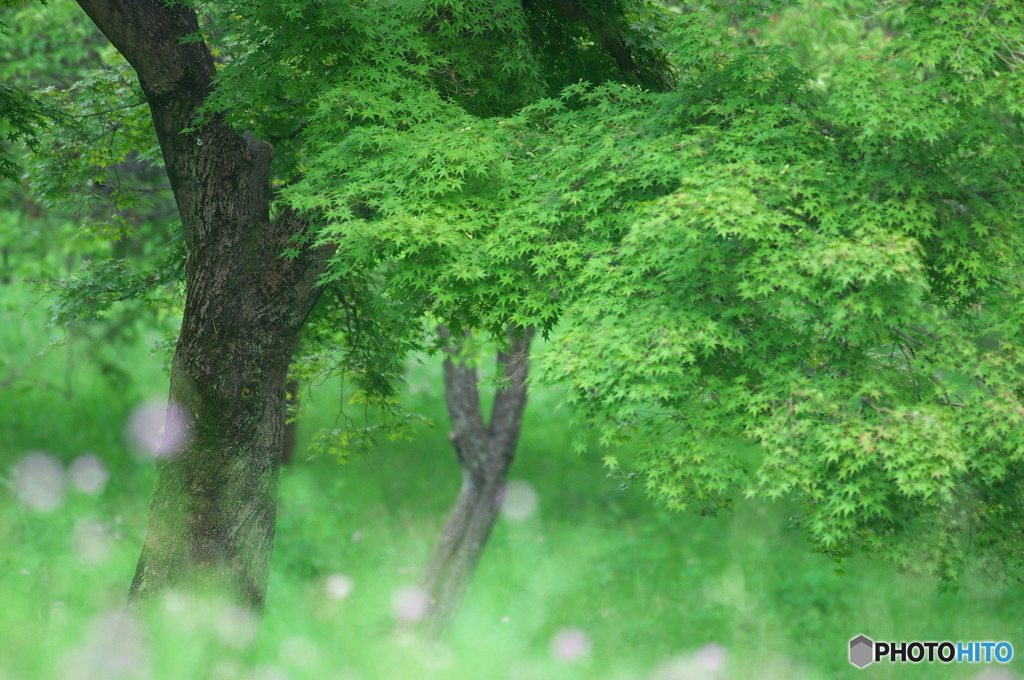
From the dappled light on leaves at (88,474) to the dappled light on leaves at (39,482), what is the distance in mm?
183

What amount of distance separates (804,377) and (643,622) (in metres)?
9.13

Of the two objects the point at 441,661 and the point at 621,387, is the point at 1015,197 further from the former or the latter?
the point at 441,661

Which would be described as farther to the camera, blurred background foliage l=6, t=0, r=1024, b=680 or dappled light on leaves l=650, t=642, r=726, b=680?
dappled light on leaves l=650, t=642, r=726, b=680

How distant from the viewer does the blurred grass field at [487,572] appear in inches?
465

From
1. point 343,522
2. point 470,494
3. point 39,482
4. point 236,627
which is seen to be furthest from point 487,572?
point 236,627

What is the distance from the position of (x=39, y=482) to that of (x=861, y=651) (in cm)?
1253

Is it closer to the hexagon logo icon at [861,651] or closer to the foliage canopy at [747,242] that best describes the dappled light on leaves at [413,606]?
the hexagon logo icon at [861,651]

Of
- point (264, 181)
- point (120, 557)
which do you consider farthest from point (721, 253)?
point (120, 557)

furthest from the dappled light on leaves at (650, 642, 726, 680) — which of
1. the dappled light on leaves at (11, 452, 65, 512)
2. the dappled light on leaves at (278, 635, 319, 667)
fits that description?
the dappled light on leaves at (11, 452, 65, 512)

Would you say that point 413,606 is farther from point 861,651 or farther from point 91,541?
point 861,651

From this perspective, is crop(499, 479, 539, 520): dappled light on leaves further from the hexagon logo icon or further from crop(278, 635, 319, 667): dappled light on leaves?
the hexagon logo icon

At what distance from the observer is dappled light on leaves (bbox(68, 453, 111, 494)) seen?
14148mm

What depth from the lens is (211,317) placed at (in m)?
7.15

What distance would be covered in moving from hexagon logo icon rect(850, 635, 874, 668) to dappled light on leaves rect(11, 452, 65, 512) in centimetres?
1195
